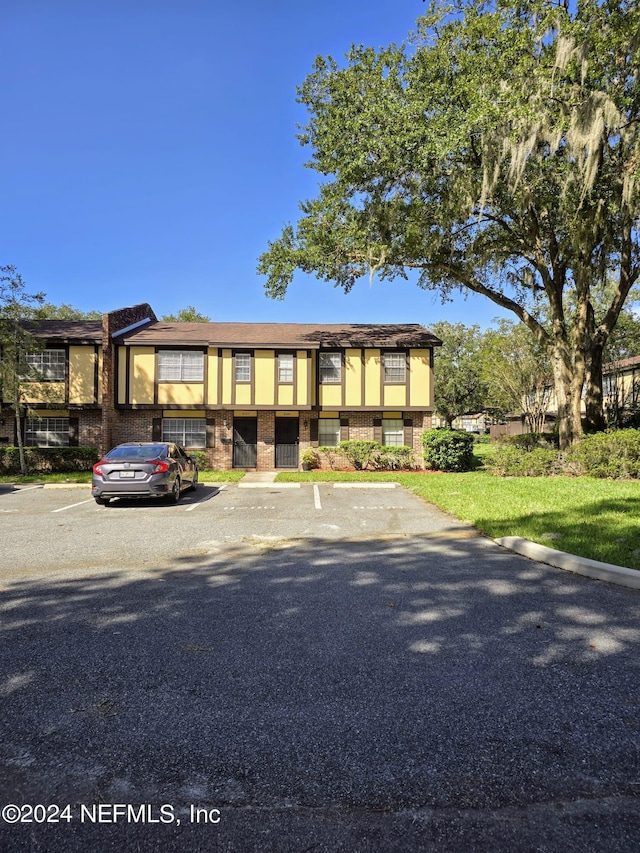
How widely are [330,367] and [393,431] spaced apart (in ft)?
14.1

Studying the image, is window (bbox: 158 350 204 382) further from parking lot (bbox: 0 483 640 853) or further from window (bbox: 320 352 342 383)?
parking lot (bbox: 0 483 640 853)

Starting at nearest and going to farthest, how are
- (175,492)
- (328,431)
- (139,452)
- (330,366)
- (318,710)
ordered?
(318,710) < (139,452) < (175,492) < (328,431) < (330,366)

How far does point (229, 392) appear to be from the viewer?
2200 cm

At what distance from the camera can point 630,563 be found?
217 inches

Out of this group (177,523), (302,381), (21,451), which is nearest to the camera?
(177,523)

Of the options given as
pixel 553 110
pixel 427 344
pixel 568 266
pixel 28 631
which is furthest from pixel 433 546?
pixel 427 344

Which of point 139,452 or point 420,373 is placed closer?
point 139,452

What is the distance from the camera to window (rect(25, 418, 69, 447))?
72.4 feet

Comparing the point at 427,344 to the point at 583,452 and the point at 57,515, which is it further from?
the point at 57,515

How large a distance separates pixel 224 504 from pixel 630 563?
8.63 m

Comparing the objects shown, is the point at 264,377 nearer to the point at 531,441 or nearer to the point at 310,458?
the point at 310,458

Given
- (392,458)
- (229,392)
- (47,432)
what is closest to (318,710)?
(392,458)

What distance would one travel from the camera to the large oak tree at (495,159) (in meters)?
12.8

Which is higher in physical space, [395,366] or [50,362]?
[50,362]
